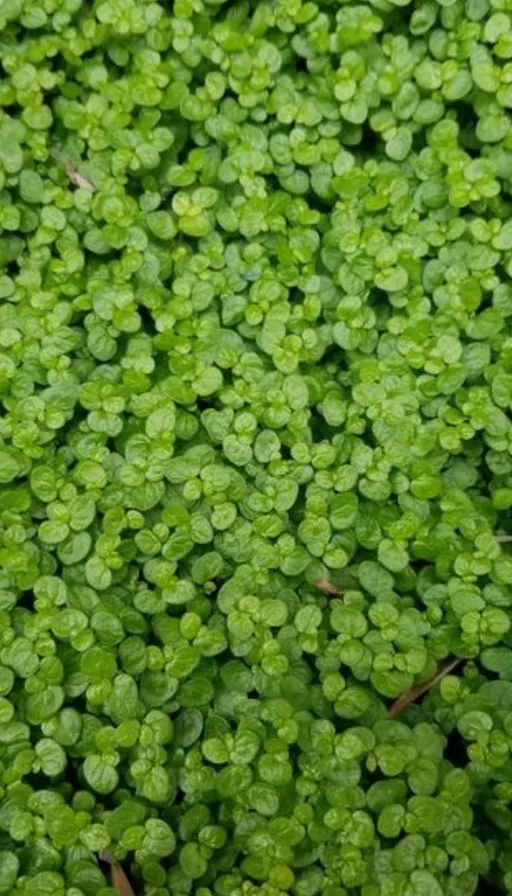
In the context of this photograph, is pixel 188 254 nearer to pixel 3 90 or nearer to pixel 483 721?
pixel 3 90

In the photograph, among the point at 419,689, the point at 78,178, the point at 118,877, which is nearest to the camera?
the point at 118,877

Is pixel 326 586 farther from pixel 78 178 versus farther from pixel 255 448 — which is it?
pixel 78 178

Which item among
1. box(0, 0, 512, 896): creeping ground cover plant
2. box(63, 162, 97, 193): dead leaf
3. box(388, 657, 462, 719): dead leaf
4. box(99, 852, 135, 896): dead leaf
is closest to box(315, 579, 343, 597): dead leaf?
box(0, 0, 512, 896): creeping ground cover plant

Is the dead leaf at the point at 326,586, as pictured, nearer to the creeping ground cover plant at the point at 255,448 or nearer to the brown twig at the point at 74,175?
the creeping ground cover plant at the point at 255,448

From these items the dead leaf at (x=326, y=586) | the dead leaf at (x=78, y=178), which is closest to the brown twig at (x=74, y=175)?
the dead leaf at (x=78, y=178)

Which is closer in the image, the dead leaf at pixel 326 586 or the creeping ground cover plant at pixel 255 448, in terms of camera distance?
the creeping ground cover plant at pixel 255 448

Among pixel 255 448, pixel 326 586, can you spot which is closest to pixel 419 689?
pixel 326 586

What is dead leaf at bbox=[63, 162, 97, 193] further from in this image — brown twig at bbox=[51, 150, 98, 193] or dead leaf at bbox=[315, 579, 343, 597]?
dead leaf at bbox=[315, 579, 343, 597]

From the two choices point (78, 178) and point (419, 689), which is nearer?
point (419, 689)

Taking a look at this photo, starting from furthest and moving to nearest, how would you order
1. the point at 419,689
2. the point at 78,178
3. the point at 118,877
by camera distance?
1. the point at 78,178
2. the point at 419,689
3. the point at 118,877
